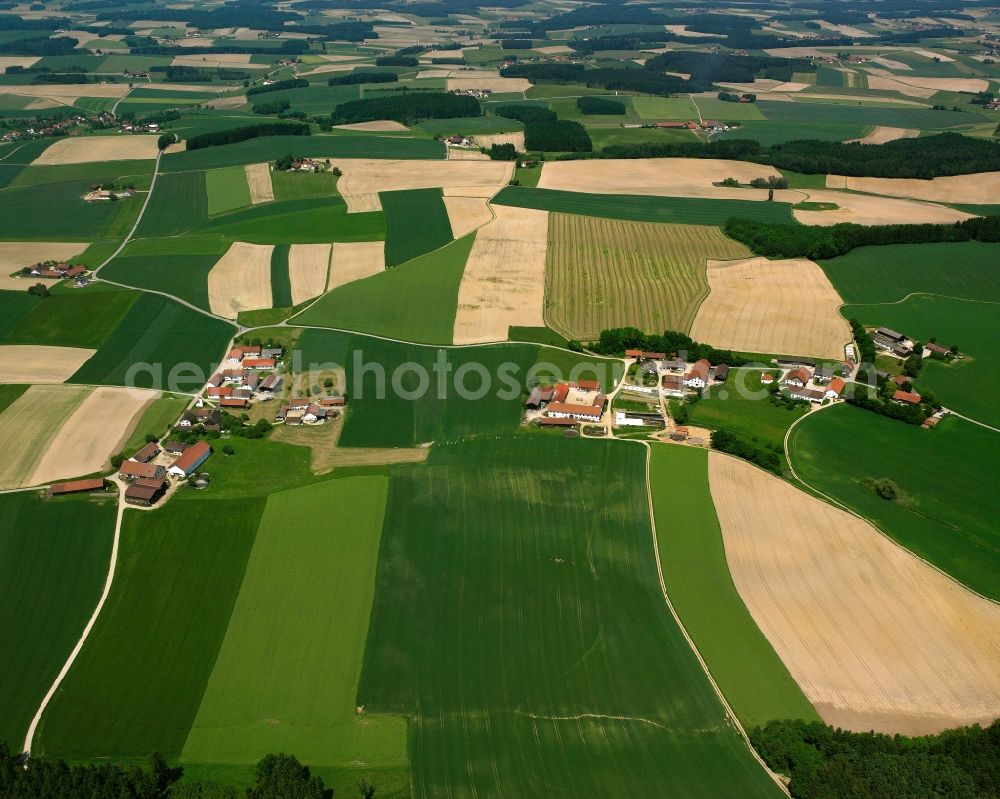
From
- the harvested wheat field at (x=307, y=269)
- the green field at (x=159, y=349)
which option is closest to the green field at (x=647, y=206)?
the harvested wheat field at (x=307, y=269)

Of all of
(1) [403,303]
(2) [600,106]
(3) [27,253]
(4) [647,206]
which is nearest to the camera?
(1) [403,303]

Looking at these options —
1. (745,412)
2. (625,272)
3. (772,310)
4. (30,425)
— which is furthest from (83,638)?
(772,310)

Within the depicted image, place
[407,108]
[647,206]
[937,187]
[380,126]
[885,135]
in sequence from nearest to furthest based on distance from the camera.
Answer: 1. [647,206]
2. [937,187]
3. [885,135]
4. [380,126]
5. [407,108]

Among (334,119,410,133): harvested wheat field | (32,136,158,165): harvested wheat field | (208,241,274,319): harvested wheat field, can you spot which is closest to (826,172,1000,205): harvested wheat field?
(334,119,410,133): harvested wheat field

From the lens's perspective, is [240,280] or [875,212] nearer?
[240,280]

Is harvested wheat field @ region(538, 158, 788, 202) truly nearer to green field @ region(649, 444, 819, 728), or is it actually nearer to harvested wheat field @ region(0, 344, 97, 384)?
green field @ region(649, 444, 819, 728)

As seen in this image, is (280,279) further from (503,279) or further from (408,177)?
(408,177)
